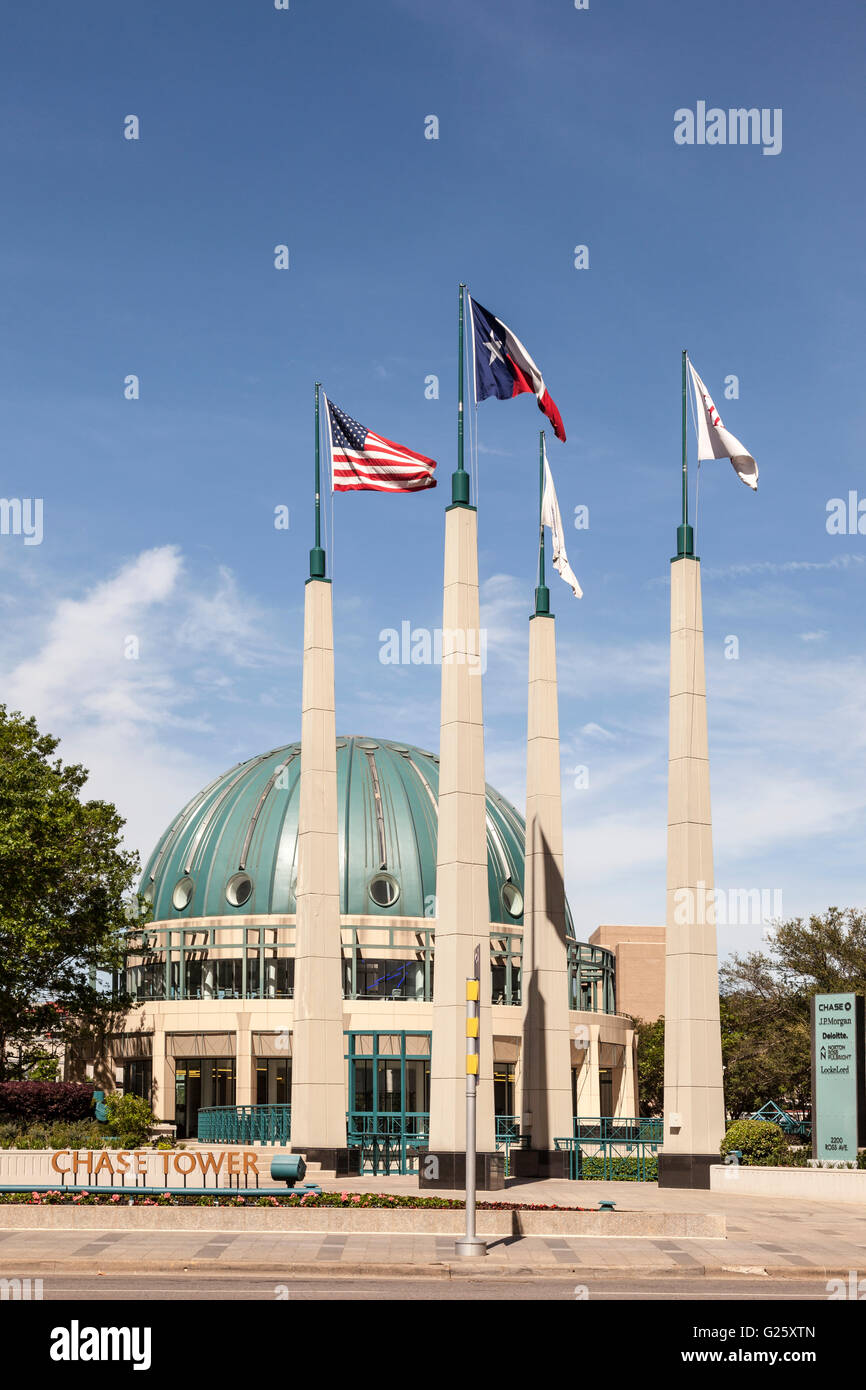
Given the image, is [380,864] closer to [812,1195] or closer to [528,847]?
[528,847]

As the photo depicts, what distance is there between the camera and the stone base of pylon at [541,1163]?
4153cm

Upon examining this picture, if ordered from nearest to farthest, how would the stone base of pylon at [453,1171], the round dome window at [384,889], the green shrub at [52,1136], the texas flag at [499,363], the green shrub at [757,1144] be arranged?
the stone base of pylon at [453,1171] < the texas flag at [499,363] < the green shrub at [757,1144] < the green shrub at [52,1136] < the round dome window at [384,889]

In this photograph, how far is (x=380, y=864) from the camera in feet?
230

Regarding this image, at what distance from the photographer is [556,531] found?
45375 millimetres

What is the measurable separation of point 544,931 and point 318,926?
6.92 meters

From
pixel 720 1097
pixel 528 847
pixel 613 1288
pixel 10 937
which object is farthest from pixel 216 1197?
pixel 10 937

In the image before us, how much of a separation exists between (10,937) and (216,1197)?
32.9 metres

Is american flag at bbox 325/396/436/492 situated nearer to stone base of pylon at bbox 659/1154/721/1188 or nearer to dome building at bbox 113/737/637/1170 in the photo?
stone base of pylon at bbox 659/1154/721/1188

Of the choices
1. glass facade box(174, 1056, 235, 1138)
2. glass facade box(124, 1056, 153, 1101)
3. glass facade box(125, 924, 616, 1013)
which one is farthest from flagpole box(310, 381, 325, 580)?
glass facade box(124, 1056, 153, 1101)

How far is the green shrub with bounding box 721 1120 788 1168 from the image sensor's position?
39.4 metres

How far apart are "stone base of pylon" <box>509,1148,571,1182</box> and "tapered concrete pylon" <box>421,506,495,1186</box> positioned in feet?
24.8

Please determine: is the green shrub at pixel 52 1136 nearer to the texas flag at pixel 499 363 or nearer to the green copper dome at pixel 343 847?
the texas flag at pixel 499 363

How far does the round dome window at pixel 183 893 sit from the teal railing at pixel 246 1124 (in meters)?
15.3
